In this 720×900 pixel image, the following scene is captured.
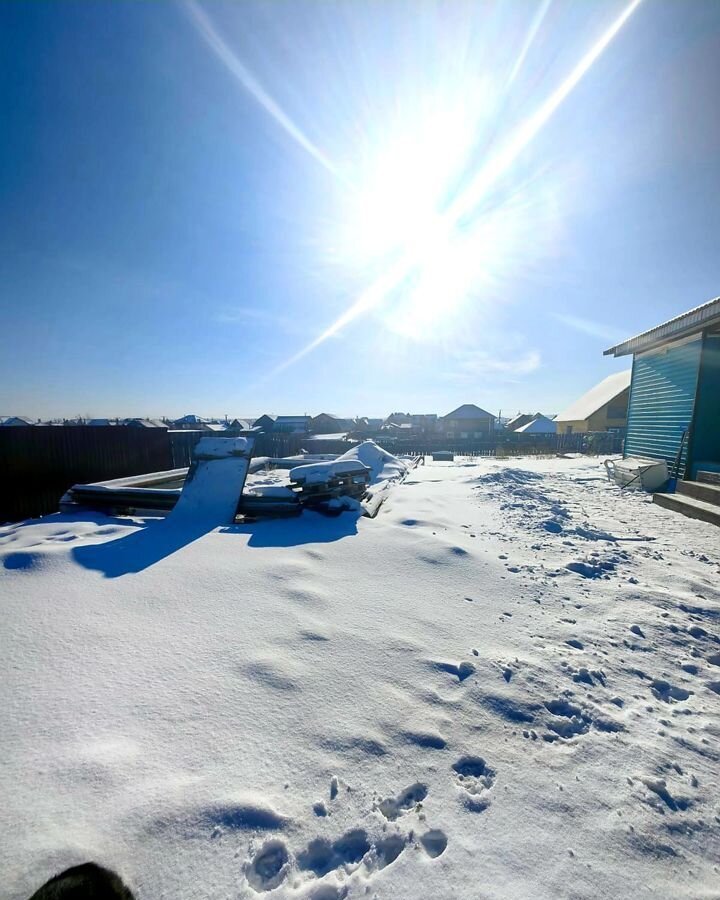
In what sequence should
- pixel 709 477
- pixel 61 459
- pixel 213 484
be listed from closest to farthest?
pixel 213 484
pixel 709 477
pixel 61 459

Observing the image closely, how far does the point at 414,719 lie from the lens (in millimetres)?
1723

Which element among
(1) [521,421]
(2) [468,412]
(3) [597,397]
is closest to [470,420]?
(2) [468,412]

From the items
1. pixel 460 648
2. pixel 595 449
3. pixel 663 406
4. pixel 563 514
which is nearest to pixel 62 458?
pixel 460 648

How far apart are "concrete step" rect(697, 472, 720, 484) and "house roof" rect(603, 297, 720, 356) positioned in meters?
3.09

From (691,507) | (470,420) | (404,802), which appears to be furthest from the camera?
(470,420)

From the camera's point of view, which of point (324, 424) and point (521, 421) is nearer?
point (324, 424)

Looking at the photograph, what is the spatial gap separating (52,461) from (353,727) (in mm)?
10150

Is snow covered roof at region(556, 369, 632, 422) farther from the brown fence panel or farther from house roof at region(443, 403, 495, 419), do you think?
the brown fence panel

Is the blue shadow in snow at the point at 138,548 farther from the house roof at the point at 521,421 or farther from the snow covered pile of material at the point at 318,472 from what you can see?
the house roof at the point at 521,421

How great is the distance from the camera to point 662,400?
29.9 ft

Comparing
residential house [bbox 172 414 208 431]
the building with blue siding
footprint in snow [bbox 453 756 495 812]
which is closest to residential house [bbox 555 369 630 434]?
the building with blue siding

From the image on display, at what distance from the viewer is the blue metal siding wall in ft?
26.7

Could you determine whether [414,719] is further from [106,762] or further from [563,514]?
[563,514]

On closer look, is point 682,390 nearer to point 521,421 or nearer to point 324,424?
point 324,424
